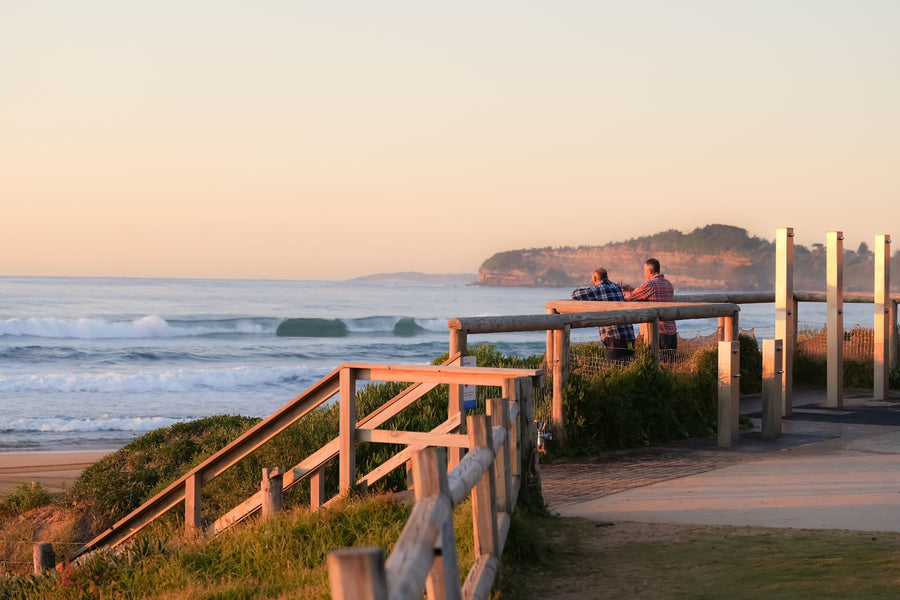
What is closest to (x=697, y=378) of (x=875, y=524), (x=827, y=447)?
(x=827, y=447)

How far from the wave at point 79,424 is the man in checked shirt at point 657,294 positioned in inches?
498

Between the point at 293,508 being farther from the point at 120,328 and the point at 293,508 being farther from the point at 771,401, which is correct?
the point at 120,328

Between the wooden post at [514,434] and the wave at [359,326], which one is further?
the wave at [359,326]

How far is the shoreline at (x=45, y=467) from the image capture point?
47.3ft

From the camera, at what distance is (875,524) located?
6422 millimetres

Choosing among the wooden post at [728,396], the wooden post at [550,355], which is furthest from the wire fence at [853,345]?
the wooden post at [550,355]

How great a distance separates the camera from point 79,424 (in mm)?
21641

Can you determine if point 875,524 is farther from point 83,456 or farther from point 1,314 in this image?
point 1,314

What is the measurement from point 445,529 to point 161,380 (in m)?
29.4

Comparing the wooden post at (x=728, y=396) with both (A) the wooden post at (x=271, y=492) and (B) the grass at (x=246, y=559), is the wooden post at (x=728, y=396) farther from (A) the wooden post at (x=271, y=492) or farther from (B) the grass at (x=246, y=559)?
(A) the wooden post at (x=271, y=492)

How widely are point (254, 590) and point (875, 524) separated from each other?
13.1 feet

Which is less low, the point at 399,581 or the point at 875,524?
the point at 399,581

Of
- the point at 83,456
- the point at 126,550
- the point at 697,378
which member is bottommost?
the point at 83,456

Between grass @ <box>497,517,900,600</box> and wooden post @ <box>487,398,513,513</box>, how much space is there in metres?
0.33
